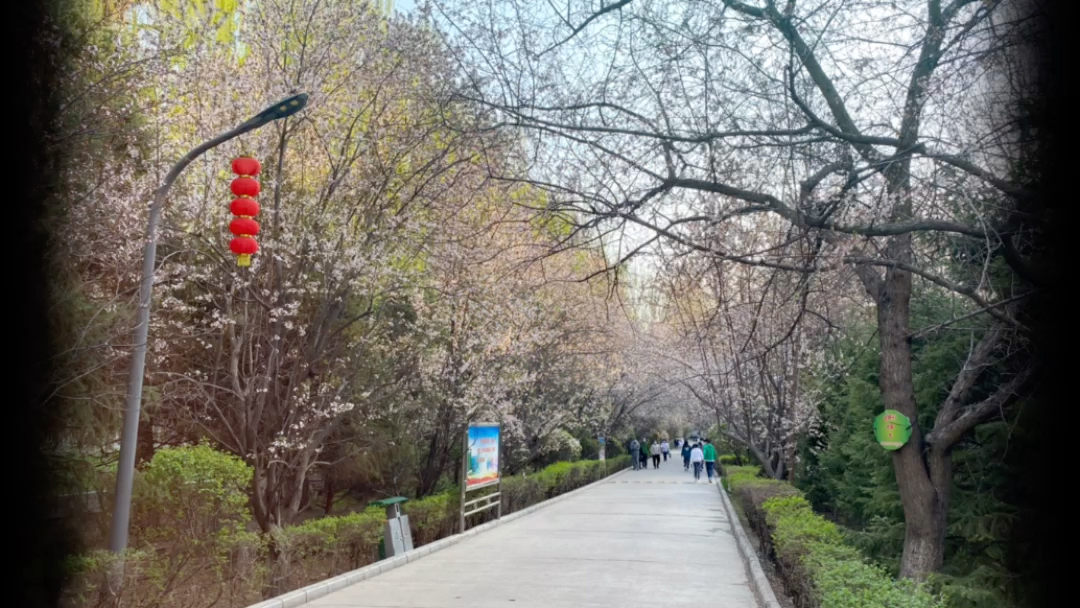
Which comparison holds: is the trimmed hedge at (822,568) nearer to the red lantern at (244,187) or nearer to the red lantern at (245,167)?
the red lantern at (244,187)

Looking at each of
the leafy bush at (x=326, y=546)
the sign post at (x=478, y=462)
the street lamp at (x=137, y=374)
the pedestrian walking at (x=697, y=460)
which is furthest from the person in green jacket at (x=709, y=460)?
the street lamp at (x=137, y=374)

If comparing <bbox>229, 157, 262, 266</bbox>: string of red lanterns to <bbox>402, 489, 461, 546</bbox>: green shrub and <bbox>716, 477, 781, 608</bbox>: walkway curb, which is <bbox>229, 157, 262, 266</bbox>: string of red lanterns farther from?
<bbox>402, 489, 461, 546</bbox>: green shrub

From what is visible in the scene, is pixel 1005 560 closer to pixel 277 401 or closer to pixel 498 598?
pixel 498 598

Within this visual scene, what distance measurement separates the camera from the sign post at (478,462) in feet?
54.6

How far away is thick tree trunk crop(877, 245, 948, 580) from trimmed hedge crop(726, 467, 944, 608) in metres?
0.52

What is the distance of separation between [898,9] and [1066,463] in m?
4.11

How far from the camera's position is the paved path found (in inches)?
392

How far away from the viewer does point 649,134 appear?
7.28 metres

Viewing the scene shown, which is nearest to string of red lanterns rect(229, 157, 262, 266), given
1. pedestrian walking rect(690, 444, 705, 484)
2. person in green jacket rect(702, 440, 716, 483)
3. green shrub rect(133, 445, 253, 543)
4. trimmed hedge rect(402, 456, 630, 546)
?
green shrub rect(133, 445, 253, 543)

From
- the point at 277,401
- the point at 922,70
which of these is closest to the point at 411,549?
the point at 277,401

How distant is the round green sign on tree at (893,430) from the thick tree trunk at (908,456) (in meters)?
0.23

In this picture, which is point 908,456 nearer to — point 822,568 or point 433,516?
point 822,568

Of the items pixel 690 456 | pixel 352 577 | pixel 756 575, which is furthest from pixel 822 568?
pixel 690 456

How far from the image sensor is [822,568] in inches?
329
